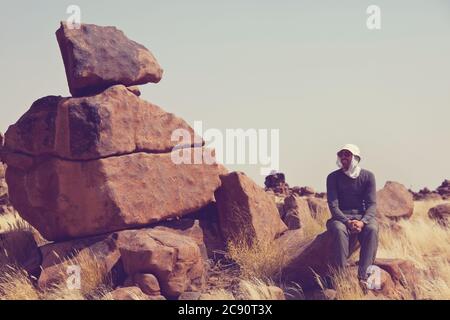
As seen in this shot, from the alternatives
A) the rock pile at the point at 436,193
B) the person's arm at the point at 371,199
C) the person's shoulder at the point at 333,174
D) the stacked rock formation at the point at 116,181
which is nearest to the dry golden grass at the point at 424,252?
the person's arm at the point at 371,199

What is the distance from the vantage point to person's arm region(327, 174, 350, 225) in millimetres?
9453

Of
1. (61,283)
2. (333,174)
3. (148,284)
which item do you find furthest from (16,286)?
(333,174)

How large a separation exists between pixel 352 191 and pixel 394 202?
293 inches

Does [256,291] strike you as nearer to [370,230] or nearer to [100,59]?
[370,230]

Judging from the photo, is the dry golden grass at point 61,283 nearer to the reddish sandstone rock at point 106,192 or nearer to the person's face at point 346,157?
the reddish sandstone rock at point 106,192

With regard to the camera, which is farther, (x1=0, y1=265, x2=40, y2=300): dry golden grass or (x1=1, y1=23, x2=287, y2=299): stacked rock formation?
(x1=1, y1=23, x2=287, y2=299): stacked rock formation

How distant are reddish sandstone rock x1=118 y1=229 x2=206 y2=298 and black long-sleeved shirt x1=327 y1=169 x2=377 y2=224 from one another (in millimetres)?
2503

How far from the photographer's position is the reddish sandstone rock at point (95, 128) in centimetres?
1069

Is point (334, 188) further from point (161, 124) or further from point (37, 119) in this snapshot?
point (37, 119)

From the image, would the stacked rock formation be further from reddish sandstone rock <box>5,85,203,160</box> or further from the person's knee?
the person's knee

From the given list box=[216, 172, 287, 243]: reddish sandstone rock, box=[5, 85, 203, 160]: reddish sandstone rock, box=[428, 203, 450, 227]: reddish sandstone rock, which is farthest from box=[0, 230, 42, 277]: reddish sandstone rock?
box=[428, 203, 450, 227]: reddish sandstone rock

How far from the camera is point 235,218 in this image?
11531 mm
